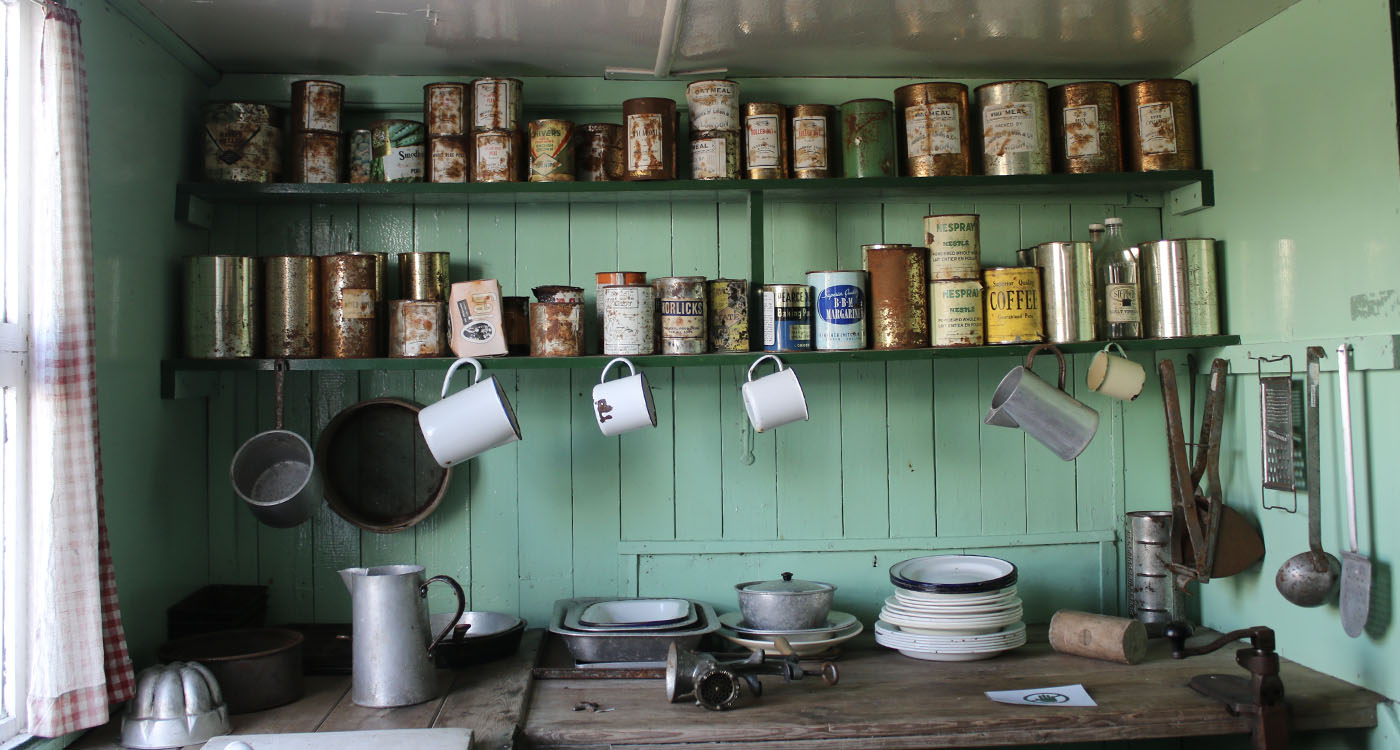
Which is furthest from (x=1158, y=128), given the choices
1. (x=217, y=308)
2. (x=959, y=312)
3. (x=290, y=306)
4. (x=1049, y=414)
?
(x=217, y=308)

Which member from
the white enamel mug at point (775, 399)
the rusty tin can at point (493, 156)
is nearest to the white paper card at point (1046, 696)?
the white enamel mug at point (775, 399)

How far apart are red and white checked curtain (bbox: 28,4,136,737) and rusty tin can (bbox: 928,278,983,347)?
5.04 feet

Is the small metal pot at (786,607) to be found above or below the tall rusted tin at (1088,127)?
below

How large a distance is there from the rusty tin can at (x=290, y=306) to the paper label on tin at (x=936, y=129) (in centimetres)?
128

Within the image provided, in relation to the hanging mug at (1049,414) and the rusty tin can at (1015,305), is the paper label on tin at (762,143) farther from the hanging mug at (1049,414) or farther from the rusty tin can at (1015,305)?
the hanging mug at (1049,414)

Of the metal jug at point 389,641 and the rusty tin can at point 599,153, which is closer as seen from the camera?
the metal jug at point 389,641

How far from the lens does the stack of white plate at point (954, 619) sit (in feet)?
6.52

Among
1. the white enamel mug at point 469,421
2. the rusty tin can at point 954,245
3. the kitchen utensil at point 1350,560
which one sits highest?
the rusty tin can at point 954,245

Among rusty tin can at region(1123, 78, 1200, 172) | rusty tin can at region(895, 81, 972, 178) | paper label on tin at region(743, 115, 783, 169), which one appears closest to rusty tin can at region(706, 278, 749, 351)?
paper label on tin at region(743, 115, 783, 169)

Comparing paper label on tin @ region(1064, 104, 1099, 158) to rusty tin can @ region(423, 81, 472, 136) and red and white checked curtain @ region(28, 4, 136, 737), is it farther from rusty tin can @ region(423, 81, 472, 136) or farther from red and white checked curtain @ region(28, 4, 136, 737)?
red and white checked curtain @ region(28, 4, 136, 737)

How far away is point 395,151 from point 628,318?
0.61m

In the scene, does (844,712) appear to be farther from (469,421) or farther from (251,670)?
(251,670)

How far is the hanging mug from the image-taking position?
1916mm

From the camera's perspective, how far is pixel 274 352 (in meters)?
2.03
